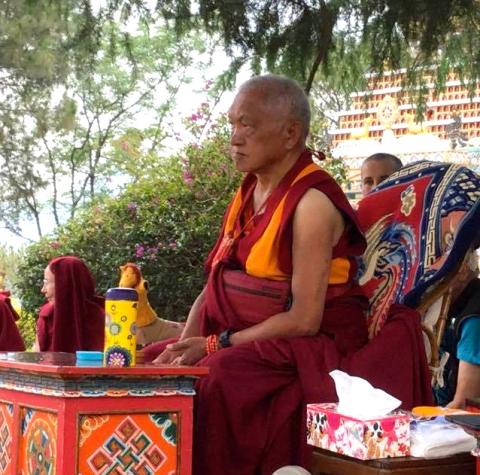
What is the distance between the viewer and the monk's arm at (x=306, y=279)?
10.2ft

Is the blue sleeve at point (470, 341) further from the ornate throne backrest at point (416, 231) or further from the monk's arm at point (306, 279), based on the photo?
the monk's arm at point (306, 279)

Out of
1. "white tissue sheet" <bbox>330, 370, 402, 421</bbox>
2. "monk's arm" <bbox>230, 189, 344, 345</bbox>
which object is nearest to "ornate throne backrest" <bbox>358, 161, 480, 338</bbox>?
"monk's arm" <bbox>230, 189, 344, 345</bbox>

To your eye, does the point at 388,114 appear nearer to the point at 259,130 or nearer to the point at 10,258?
the point at 10,258

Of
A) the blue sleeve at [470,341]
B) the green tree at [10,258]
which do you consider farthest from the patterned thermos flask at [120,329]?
the green tree at [10,258]

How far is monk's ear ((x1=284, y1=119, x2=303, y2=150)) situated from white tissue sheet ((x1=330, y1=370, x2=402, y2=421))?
974 millimetres

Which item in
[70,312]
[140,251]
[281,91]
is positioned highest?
[281,91]

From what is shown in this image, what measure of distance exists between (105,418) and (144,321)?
2813 millimetres

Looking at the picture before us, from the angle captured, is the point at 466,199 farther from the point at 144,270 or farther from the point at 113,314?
the point at 144,270

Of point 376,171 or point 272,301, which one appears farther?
point 376,171

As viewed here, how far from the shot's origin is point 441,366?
403 cm

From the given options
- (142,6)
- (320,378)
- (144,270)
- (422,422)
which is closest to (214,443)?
(320,378)

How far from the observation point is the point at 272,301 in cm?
319

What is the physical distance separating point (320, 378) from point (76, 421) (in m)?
0.80

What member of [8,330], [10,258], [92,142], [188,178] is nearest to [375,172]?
[8,330]
